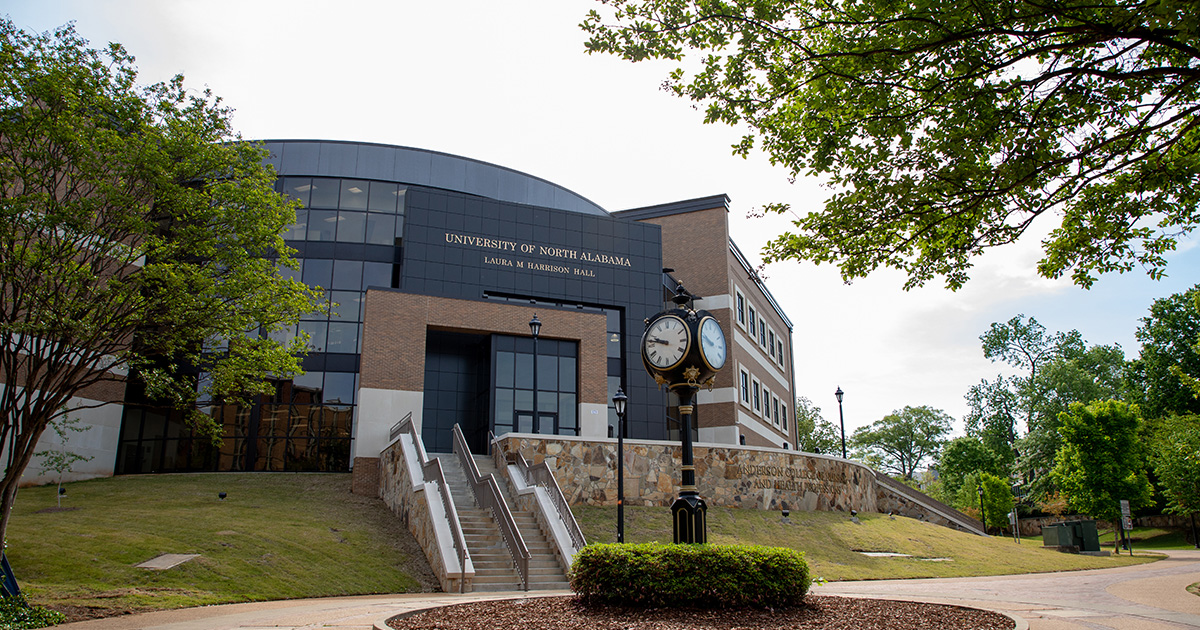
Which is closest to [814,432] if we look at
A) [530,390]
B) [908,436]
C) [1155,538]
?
[908,436]

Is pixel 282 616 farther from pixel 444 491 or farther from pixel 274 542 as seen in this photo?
pixel 444 491

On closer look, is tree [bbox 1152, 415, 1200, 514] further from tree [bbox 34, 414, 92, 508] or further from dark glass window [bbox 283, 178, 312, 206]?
tree [bbox 34, 414, 92, 508]

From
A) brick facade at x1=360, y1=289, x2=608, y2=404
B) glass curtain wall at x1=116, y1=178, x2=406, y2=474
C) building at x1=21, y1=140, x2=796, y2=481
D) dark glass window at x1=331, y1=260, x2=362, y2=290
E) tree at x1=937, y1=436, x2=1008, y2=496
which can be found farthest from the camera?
tree at x1=937, y1=436, x2=1008, y2=496

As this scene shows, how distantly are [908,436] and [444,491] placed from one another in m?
84.1

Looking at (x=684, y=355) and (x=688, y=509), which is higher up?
(x=684, y=355)

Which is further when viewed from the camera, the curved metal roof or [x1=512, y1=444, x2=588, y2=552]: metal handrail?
the curved metal roof

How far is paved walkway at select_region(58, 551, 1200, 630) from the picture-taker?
9047 millimetres

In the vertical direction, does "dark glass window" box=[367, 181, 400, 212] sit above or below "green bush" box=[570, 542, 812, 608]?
above

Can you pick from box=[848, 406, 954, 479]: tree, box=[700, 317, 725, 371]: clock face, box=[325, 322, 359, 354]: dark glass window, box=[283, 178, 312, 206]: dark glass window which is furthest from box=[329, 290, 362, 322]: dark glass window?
box=[848, 406, 954, 479]: tree

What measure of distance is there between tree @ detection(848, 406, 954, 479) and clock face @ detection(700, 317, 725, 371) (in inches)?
3384

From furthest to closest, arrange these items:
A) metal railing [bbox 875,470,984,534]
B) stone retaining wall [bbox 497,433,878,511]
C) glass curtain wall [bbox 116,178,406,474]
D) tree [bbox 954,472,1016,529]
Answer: tree [bbox 954,472,1016,529] → metal railing [bbox 875,470,984,534] → glass curtain wall [bbox 116,178,406,474] → stone retaining wall [bbox 497,433,878,511]

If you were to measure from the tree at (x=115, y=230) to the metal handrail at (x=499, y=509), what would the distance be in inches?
232

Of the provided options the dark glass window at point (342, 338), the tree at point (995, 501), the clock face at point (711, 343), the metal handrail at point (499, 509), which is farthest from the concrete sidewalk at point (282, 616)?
the tree at point (995, 501)

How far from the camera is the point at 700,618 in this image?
818 cm
